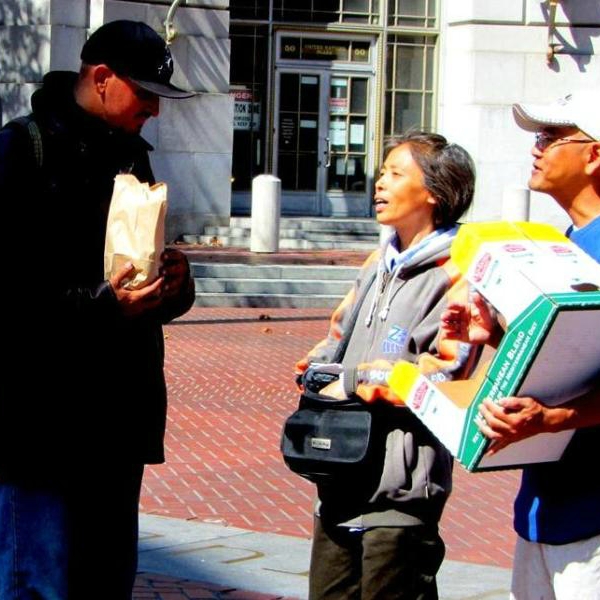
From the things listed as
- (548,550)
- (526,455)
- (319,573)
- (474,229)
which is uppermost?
(474,229)

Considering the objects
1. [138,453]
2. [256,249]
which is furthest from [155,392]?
[256,249]

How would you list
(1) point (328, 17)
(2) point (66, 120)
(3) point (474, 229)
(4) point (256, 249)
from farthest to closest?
(1) point (328, 17) < (4) point (256, 249) < (2) point (66, 120) < (3) point (474, 229)

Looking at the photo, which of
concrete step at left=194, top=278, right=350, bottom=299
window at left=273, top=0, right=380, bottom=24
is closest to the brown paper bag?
concrete step at left=194, top=278, right=350, bottom=299

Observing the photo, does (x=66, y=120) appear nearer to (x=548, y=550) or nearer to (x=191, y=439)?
(x=548, y=550)

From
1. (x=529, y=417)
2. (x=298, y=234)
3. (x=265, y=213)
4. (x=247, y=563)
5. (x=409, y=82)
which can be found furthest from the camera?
(x=409, y=82)

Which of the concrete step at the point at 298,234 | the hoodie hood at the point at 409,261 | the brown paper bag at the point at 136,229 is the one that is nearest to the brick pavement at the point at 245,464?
the hoodie hood at the point at 409,261

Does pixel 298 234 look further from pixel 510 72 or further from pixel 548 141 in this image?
pixel 548 141

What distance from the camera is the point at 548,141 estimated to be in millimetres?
3664

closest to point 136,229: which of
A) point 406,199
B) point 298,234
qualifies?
point 406,199

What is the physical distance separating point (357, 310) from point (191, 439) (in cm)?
524

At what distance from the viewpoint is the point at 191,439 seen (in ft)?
31.2

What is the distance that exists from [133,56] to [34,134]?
1.11ft

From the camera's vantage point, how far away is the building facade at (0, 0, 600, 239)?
21.1 meters

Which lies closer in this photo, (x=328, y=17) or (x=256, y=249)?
(x=256, y=249)
